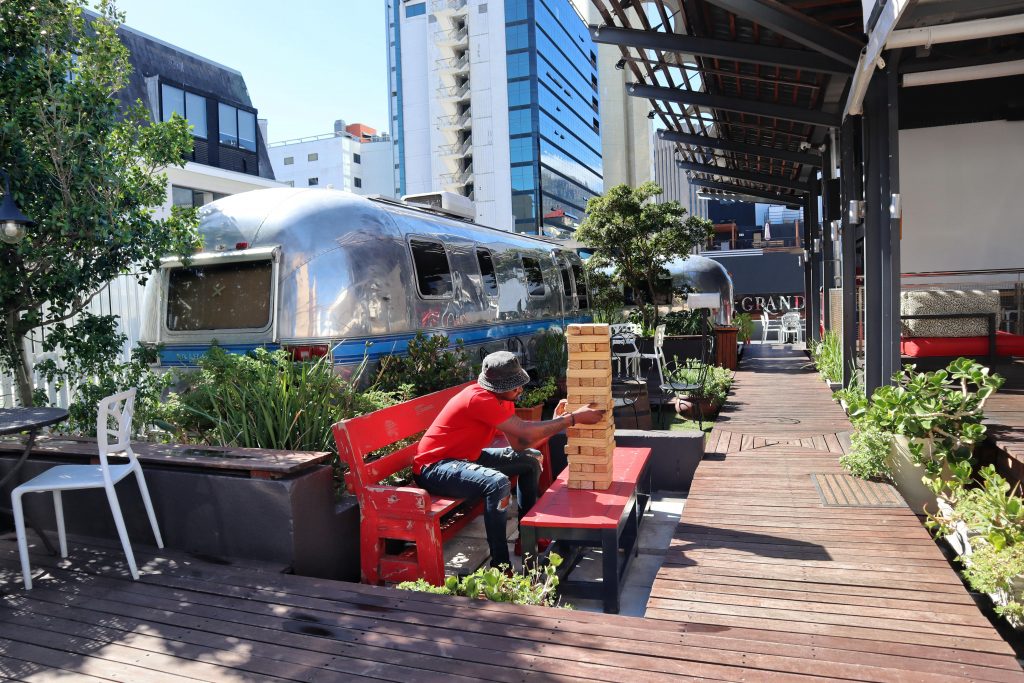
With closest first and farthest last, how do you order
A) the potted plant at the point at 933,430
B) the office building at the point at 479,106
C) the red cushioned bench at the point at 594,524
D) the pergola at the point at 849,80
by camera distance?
the red cushioned bench at the point at 594,524
the potted plant at the point at 933,430
the pergola at the point at 849,80
the office building at the point at 479,106

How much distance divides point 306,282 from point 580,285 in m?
9.23

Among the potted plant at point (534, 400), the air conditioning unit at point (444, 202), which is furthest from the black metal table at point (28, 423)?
the air conditioning unit at point (444, 202)

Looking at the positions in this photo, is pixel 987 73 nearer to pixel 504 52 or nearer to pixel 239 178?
pixel 239 178

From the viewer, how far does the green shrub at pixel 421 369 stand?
23.7 ft

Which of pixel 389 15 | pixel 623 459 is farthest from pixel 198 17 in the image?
pixel 389 15

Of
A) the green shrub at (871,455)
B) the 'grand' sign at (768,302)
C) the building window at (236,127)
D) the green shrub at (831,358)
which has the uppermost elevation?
the building window at (236,127)

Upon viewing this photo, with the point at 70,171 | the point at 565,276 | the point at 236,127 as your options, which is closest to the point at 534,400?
the point at 70,171

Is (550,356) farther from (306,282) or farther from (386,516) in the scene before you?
(386,516)

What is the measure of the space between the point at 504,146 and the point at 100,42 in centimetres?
5877

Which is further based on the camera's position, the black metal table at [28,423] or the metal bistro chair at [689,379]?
the metal bistro chair at [689,379]

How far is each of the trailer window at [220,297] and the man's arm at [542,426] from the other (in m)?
3.33

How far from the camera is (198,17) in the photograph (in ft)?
43.0

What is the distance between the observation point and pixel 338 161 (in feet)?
223

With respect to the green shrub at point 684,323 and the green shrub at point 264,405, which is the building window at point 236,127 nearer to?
the green shrub at point 684,323
